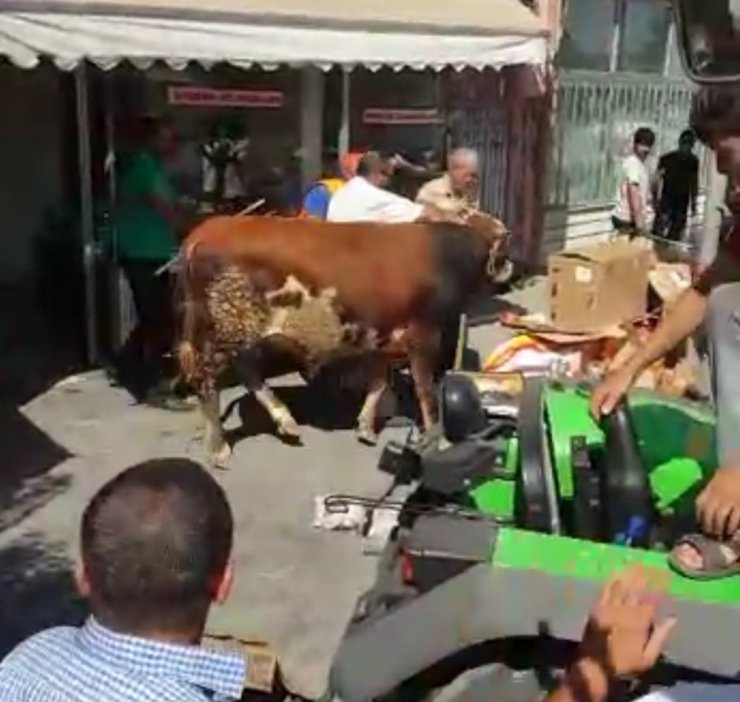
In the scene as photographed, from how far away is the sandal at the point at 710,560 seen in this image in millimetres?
2680

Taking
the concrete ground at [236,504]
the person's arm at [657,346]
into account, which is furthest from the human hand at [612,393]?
the concrete ground at [236,504]

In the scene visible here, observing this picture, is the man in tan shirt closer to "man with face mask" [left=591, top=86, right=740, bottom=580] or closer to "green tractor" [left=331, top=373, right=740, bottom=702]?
"green tractor" [left=331, top=373, right=740, bottom=702]

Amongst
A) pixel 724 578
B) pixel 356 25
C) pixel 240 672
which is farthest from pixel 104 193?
pixel 240 672

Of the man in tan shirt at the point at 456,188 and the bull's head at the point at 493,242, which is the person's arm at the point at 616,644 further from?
the man in tan shirt at the point at 456,188

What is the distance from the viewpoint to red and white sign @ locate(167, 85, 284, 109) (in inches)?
363

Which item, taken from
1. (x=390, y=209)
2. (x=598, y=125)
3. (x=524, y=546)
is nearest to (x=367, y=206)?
(x=390, y=209)

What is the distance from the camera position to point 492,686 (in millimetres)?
3146

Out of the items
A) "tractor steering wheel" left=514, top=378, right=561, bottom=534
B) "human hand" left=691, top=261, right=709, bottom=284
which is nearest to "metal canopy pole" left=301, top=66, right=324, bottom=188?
"human hand" left=691, top=261, right=709, bottom=284

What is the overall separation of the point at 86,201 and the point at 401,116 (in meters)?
3.75

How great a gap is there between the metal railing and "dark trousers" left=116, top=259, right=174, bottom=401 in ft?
21.3

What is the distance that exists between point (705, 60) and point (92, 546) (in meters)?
1.74

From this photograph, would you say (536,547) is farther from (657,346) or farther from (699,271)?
(699,271)

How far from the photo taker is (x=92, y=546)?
194cm

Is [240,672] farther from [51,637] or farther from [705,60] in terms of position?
[705,60]
